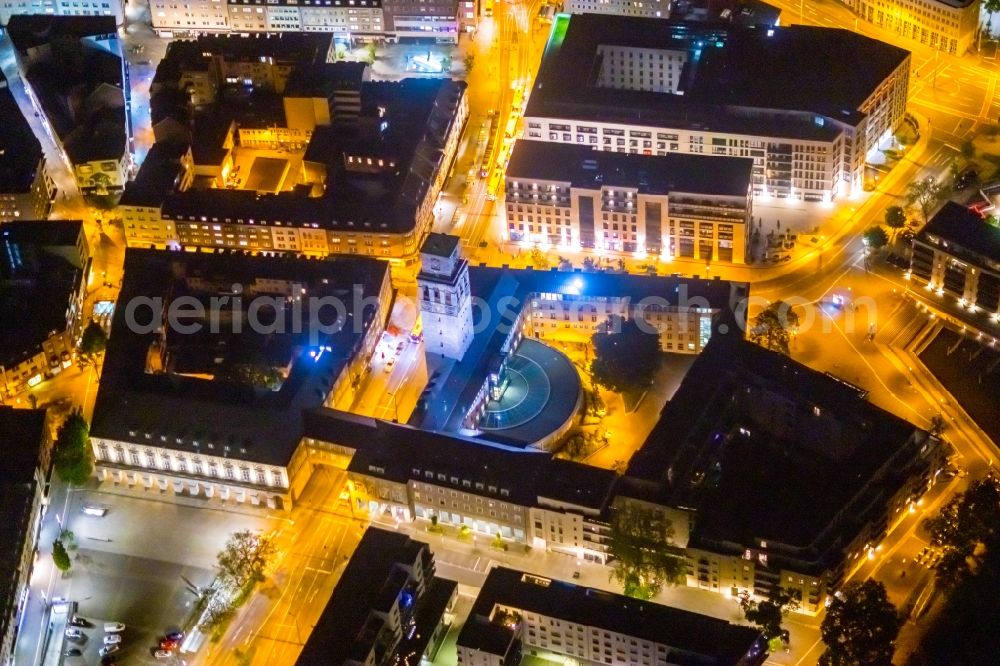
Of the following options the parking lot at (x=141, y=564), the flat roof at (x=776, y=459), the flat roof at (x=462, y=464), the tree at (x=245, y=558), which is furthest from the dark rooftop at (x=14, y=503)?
the flat roof at (x=776, y=459)

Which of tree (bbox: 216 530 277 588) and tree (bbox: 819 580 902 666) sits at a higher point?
tree (bbox: 216 530 277 588)

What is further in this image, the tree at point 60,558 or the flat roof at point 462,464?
the tree at point 60,558

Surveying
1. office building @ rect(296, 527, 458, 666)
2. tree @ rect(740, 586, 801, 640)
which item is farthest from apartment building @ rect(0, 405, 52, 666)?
tree @ rect(740, 586, 801, 640)

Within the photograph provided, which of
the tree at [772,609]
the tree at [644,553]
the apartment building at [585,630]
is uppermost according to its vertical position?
the tree at [644,553]

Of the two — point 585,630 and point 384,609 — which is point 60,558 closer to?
point 384,609

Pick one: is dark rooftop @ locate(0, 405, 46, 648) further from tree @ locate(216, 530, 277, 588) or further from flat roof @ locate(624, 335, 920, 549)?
flat roof @ locate(624, 335, 920, 549)

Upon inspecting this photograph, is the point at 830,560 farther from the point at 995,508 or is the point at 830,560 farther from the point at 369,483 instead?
the point at 369,483

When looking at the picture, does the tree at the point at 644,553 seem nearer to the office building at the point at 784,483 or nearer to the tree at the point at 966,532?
the office building at the point at 784,483
